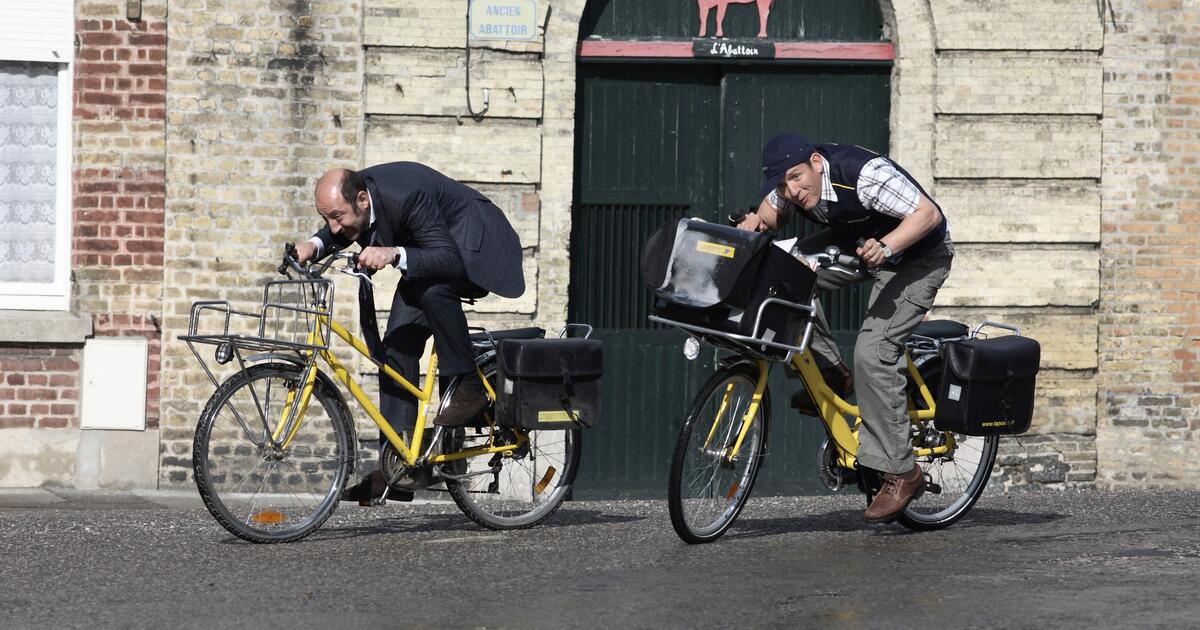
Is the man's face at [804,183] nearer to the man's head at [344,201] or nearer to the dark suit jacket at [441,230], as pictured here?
the dark suit jacket at [441,230]

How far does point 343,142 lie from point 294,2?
0.89 metres

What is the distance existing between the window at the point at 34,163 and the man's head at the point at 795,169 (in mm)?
4969

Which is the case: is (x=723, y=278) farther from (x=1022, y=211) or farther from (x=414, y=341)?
(x=1022, y=211)

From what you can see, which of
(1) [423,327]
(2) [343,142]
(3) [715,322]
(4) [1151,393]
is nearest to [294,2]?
(2) [343,142]

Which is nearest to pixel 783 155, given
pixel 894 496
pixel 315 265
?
pixel 894 496

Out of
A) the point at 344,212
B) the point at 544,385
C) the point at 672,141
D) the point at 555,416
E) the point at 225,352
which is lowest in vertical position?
the point at 555,416

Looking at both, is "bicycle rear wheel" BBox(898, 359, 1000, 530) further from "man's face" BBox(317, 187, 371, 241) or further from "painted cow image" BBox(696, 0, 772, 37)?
"painted cow image" BBox(696, 0, 772, 37)

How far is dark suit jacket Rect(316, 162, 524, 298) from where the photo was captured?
21.8 ft

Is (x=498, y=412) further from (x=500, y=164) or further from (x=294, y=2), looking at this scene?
(x=294, y=2)

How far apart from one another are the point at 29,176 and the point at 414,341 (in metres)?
4.07

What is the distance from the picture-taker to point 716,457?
21.4 ft

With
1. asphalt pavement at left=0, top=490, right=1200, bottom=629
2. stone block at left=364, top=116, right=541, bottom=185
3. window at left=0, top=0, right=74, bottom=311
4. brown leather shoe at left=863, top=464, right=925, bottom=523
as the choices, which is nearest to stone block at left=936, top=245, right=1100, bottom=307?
asphalt pavement at left=0, top=490, right=1200, bottom=629

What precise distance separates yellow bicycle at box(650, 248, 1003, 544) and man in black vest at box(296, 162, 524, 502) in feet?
3.07

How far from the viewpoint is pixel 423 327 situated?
271 inches
